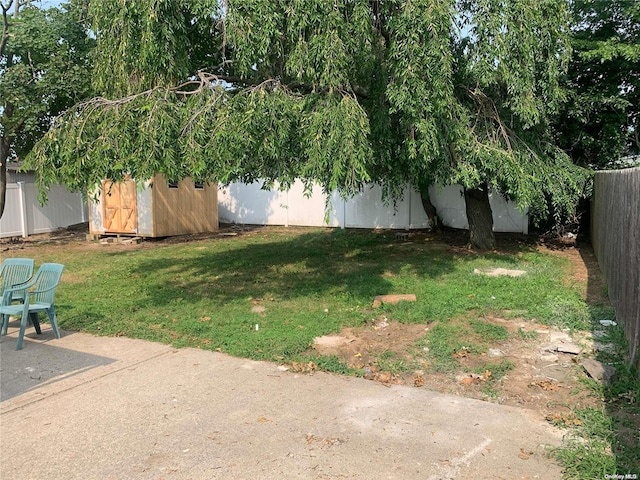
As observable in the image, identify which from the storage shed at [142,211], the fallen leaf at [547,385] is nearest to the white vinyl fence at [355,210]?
the storage shed at [142,211]

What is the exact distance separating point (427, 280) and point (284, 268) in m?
3.13

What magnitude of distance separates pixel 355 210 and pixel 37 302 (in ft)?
40.8

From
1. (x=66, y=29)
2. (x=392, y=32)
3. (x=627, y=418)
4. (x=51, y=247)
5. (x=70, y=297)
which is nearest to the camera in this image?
(x=627, y=418)

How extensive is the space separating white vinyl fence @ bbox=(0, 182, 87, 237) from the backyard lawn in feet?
15.7

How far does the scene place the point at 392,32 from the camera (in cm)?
721

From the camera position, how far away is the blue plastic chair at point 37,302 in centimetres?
612

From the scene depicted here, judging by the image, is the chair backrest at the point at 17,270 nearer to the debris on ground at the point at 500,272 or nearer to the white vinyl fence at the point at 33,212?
the debris on ground at the point at 500,272

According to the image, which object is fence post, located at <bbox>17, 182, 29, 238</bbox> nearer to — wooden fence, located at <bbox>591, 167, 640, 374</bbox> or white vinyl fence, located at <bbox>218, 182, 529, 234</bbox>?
white vinyl fence, located at <bbox>218, 182, 529, 234</bbox>

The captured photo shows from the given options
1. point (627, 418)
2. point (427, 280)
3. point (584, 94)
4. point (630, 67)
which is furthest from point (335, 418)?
point (630, 67)

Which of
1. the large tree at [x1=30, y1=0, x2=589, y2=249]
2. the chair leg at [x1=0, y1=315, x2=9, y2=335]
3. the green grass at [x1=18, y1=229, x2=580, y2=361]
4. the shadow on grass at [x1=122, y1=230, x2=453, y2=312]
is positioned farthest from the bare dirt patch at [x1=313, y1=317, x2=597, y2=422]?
Answer: the chair leg at [x1=0, y1=315, x2=9, y2=335]

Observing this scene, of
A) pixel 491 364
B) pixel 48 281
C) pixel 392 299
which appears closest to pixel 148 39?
pixel 48 281

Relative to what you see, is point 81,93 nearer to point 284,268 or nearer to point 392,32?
point 284,268

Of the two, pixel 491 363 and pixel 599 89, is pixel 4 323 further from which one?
pixel 599 89

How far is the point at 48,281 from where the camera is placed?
6555 millimetres
